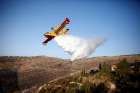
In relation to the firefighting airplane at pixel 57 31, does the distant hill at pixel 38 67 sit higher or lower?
lower

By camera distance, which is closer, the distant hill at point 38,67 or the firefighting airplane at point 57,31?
the firefighting airplane at point 57,31

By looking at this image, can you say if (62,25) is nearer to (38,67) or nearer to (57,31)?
(57,31)

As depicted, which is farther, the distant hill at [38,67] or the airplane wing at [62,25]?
the distant hill at [38,67]

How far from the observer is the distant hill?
11430cm

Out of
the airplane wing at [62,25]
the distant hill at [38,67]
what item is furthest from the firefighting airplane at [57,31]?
the distant hill at [38,67]

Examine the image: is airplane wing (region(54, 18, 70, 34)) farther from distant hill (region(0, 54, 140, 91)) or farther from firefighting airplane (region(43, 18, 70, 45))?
distant hill (region(0, 54, 140, 91))

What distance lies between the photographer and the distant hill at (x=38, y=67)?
11430 centimetres

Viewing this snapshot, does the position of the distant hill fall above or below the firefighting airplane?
below

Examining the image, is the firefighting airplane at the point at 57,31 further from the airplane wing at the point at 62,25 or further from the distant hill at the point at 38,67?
the distant hill at the point at 38,67

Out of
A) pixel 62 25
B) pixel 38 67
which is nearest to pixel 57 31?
pixel 62 25

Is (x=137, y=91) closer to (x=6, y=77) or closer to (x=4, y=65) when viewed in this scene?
(x=6, y=77)

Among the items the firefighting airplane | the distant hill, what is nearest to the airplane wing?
the firefighting airplane

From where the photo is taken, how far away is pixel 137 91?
66.8 meters

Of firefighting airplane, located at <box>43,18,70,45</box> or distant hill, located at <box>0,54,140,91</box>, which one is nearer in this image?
firefighting airplane, located at <box>43,18,70,45</box>
